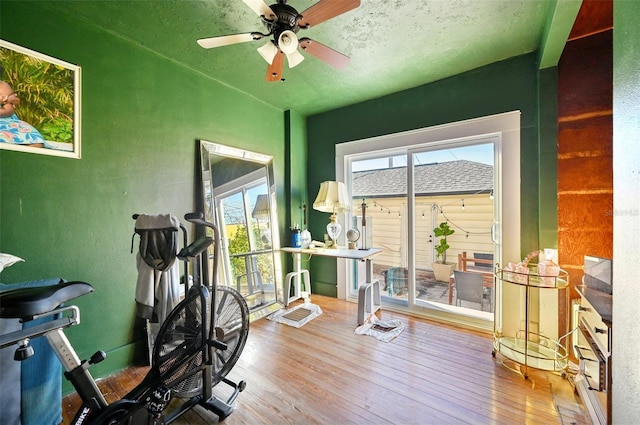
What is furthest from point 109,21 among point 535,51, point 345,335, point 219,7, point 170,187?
point 535,51

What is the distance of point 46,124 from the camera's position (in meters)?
1.69

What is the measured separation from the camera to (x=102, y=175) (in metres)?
1.94

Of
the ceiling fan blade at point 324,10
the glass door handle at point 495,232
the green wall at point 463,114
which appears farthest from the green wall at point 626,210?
the glass door handle at point 495,232

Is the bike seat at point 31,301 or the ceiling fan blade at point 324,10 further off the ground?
the ceiling fan blade at point 324,10

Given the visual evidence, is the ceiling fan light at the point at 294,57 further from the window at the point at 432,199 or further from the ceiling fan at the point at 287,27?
the window at the point at 432,199

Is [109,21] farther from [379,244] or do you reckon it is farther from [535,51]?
[535,51]

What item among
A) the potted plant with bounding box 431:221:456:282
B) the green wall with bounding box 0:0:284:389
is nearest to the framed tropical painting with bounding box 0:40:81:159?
the green wall with bounding box 0:0:284:389

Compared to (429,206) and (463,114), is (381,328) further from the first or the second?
(463,114)

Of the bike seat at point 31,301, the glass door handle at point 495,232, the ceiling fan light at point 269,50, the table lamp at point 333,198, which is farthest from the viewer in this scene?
the table lamp at point 333,198

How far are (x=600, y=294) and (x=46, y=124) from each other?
142 inches

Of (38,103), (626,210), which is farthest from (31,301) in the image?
(626,210)

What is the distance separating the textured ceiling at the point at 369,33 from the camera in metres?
1.76

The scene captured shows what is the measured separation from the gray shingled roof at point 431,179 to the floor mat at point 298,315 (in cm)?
158

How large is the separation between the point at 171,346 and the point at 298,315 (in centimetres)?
168
